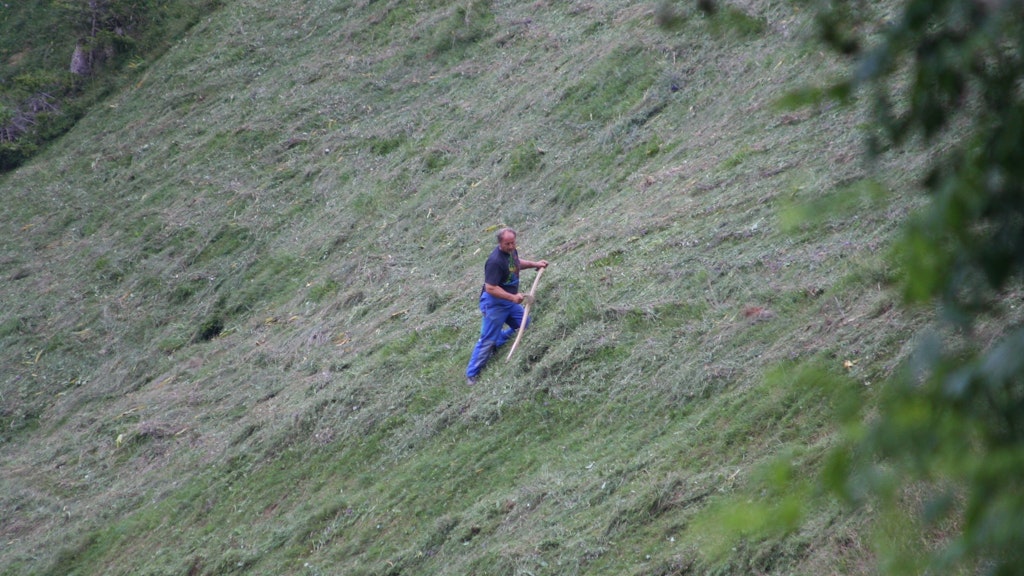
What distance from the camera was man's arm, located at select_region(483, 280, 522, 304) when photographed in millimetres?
10609

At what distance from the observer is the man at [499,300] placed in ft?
34.8

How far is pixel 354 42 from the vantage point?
23266mm

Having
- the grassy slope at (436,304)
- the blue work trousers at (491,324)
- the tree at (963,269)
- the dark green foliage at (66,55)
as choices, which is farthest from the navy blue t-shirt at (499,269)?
the dark green foliage at (66,55)

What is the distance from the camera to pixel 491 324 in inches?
432

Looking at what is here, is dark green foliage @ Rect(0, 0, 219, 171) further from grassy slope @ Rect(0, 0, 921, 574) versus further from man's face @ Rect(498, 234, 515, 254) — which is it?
man's face @ Rect(498, 234, 515, 254)

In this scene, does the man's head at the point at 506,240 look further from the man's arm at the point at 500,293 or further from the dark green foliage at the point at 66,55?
the dark green foliage at the point at 66,55

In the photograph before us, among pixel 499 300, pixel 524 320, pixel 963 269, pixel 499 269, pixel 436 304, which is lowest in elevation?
pixel 436 304

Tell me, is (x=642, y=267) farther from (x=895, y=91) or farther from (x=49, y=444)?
(x=49, y=444)

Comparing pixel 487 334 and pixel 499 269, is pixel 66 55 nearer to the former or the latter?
pixel 487 334

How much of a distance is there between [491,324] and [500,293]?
50cm

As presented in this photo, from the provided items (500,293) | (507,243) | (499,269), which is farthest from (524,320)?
(507,243)

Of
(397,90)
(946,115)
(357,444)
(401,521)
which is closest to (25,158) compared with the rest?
(397,90)

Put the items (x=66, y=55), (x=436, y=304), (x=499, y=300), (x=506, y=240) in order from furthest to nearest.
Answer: (x=66, y=55) < (x=436, y=304) < (x=499, y=300) < (x=506, y=240)

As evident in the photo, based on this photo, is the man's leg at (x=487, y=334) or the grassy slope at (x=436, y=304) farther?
the man's leg at (x=487, y=334)
